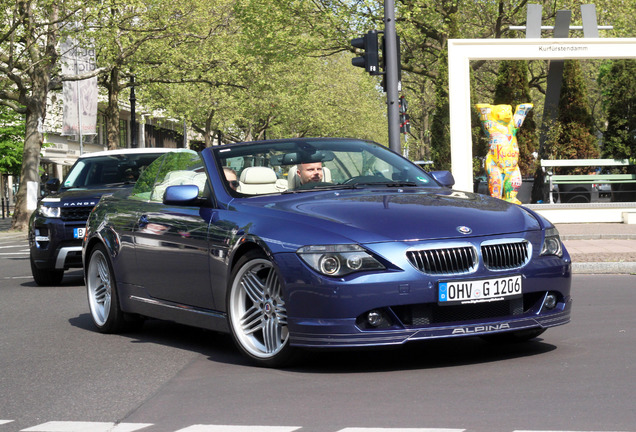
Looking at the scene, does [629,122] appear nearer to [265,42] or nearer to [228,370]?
[265,42]

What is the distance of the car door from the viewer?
7.45 m

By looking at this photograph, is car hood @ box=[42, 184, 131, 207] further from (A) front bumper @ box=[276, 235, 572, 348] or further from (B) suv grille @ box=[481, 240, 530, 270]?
(B) suv grille @ box=[481, 240, 530, 270]

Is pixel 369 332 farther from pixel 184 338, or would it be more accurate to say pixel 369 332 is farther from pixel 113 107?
pixel 113 107

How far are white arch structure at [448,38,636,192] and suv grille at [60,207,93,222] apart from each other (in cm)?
995

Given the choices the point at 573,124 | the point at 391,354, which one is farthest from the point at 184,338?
the point at 573,124

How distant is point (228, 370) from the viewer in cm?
686

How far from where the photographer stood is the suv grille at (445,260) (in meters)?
6.22

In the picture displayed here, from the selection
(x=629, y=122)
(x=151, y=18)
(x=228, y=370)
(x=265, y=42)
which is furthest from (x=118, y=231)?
(x=265, y=42)

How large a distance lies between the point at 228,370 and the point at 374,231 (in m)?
1.35

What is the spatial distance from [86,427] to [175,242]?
2.58 metres

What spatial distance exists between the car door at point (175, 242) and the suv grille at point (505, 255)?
194 centimetres

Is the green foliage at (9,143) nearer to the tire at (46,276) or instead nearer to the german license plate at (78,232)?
the tire at (46,276)

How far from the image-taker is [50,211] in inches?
555

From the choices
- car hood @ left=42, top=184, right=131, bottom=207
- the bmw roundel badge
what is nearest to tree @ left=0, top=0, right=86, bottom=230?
car hood @ left=42, top=184, right=131, bottom=207
